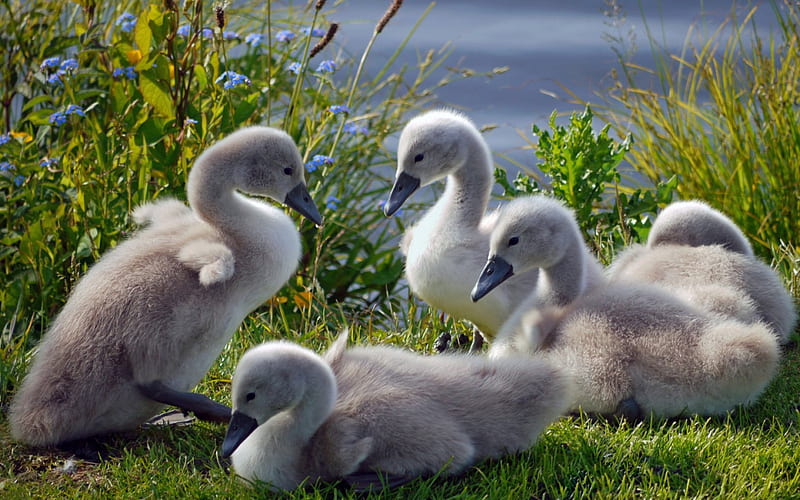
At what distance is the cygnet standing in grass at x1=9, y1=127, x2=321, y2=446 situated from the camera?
14.4ft

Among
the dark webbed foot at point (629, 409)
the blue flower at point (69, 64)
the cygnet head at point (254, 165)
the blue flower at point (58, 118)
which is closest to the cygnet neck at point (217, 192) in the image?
the cygnet head at point (254, 165)

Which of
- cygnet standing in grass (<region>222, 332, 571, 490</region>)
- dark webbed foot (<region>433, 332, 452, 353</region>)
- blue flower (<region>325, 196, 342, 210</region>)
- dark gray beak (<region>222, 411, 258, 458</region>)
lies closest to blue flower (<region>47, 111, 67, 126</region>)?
blue flower (<region>325, 196, 342, 210</region>)

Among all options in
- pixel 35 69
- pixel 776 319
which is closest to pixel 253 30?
pixel 35 69

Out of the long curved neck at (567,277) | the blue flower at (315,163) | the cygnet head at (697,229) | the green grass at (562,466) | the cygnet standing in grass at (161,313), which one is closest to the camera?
the green grass at (562,466)

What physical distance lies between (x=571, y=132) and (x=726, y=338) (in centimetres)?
262

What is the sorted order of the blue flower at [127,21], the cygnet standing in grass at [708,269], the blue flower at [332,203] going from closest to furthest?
the cygnet standing in grass at [708,269] < the blue flower at [332,203] < the blue flower at [127,21]

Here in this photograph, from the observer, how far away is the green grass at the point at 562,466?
4035 mm

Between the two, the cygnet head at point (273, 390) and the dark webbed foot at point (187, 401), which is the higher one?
the cygnet head at point (273, 390)

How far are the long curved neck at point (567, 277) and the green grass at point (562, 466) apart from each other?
1.86 ft

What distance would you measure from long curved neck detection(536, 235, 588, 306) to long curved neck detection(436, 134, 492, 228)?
68 centimetres

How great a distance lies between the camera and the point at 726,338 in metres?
4.49

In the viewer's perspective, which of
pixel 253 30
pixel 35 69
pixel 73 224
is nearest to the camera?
pixel 73 224

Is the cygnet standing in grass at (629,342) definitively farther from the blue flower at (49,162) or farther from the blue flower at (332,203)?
the blue flower at (49,162)

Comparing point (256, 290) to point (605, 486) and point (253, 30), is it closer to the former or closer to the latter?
point (605, 486)
